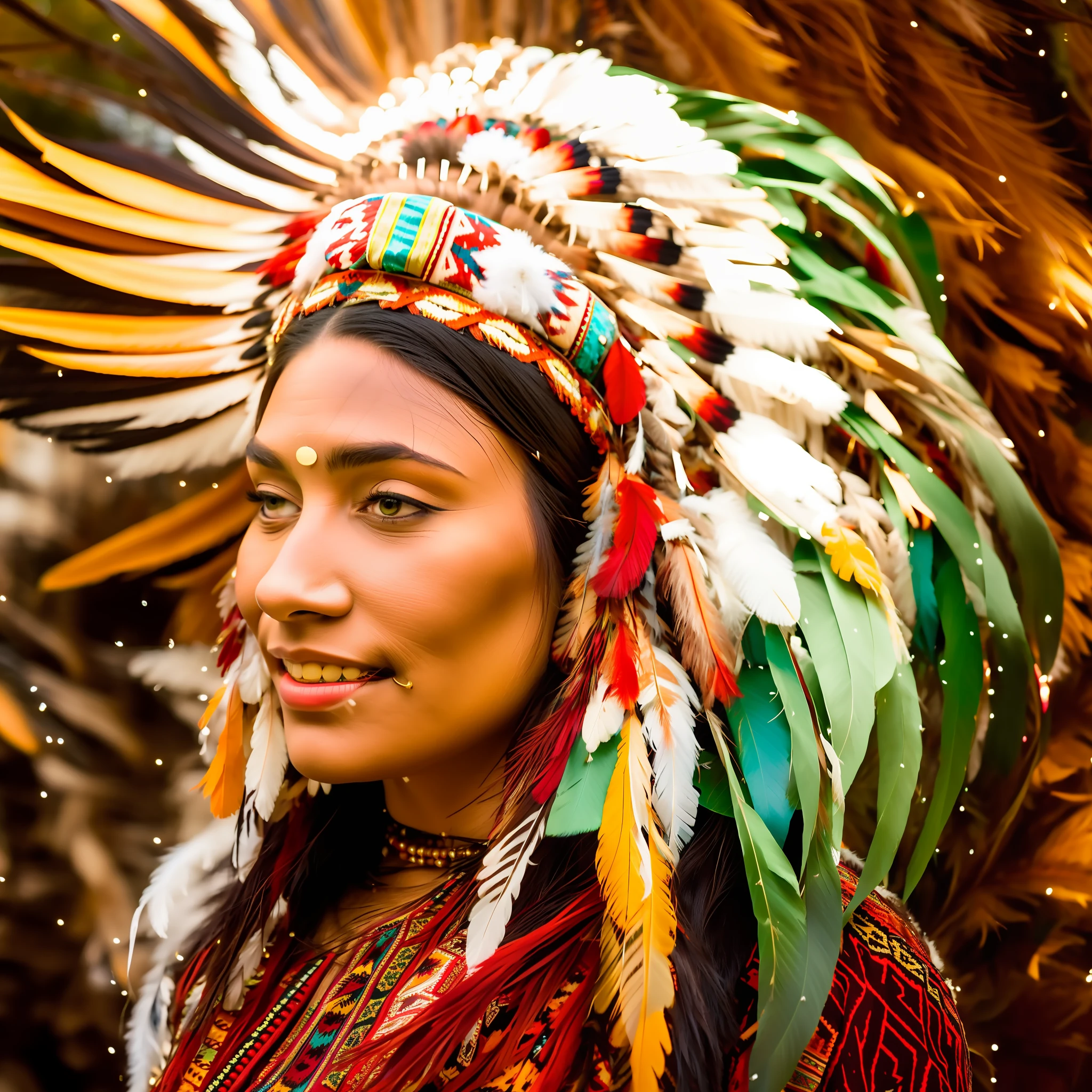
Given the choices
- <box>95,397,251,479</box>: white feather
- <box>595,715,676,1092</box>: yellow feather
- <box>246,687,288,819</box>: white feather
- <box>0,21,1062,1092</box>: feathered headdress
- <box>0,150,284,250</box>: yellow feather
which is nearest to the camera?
<box>595,715,676,1092</box>: yellow feather

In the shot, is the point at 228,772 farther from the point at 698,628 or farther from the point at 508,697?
the point at 698,628

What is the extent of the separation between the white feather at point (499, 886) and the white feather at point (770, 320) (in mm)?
594

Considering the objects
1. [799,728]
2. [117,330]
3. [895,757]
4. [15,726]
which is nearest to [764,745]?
[799,728]

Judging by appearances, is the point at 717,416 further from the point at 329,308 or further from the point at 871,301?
the point at 329,308

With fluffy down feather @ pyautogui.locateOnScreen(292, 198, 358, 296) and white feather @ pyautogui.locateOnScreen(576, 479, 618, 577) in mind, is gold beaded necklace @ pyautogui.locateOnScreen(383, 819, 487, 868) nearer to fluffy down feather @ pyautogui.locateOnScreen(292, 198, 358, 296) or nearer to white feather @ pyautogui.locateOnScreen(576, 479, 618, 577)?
white feather @ pyautogui.locateOnScreen(576, 479, 618, 577)

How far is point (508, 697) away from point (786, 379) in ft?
1.57

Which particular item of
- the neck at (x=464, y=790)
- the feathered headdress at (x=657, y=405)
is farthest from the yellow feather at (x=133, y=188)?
the neck at (x=464, y=790)

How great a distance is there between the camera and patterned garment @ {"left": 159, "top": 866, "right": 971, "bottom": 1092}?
96cm

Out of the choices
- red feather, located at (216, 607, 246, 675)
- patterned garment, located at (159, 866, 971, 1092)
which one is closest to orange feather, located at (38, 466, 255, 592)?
A: red feather, located at (216, 607, 246, 675)

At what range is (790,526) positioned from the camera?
109 centimetres

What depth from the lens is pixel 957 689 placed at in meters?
1.19

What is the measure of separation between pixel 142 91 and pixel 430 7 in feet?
1.49

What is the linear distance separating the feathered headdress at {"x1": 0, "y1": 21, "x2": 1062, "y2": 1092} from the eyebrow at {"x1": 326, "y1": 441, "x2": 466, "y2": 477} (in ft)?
0.52

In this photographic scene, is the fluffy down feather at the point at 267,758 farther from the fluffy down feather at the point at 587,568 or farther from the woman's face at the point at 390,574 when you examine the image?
the fluffy down feather at the point at 587,568
